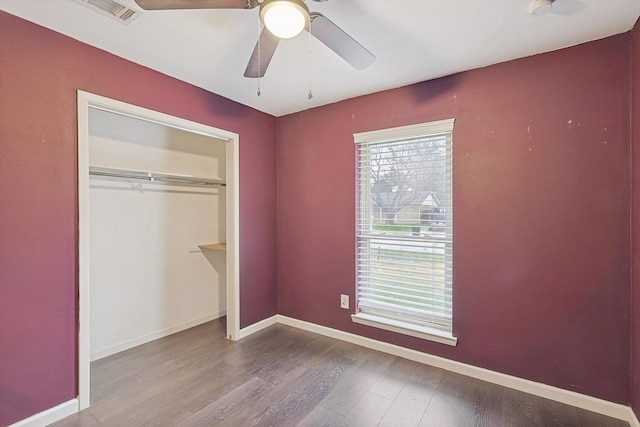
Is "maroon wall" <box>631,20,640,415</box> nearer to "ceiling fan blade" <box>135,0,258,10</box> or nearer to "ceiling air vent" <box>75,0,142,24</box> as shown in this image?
"ceiling fan blade" <box>135,0,258,10</box>

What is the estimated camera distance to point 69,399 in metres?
1.93

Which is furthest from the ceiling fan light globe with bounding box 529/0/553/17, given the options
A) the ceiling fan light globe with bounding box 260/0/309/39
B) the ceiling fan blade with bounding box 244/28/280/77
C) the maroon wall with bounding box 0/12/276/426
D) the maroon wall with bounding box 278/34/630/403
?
the maroon wall with bounding box 0/12/276/426

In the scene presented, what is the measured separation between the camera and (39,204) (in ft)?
6.02

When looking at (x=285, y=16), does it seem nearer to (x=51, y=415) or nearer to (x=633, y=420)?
(x=51, y=415)

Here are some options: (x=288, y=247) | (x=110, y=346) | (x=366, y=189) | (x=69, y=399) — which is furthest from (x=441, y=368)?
(x=110, y=346)

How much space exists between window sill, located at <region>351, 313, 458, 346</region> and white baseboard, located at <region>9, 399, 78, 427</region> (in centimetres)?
216

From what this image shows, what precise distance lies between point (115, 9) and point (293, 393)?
261 centimetres

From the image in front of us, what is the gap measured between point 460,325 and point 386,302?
66 centimetres

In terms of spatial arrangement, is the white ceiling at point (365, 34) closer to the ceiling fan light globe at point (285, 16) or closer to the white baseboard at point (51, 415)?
the ceiling fan light globe at point (285, 16)

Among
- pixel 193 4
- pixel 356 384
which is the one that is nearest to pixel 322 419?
pixel 356 384

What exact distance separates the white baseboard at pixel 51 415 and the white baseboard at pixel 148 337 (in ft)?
2.48

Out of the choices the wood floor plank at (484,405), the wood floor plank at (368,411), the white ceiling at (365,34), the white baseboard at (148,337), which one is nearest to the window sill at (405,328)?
the wood floor plank at (484,405)

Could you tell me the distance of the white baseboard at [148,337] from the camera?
2.66 metres

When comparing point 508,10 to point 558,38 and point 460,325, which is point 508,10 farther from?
point 460,325
